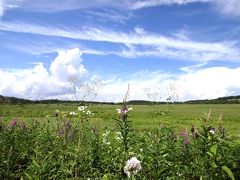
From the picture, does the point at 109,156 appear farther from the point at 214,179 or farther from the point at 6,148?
the point at 214,179

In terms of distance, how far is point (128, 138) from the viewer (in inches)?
306

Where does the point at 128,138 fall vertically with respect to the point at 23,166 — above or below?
above

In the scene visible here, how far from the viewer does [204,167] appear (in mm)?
6809

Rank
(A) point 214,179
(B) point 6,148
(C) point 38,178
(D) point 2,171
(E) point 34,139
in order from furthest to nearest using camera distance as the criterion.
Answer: (E) point 34,139, (B) point 6,148, (D) point 2,171, (A) point 214,179, (C) point 38,178

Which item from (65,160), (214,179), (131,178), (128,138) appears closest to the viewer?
(131,178)

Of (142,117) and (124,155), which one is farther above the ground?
(142,117)

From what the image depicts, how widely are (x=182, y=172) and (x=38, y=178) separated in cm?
317

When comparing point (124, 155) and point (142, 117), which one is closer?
point (124, 155)

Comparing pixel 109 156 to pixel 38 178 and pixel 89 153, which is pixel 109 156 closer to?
pixel 89 153

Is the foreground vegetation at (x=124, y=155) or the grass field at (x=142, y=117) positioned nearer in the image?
the foreground vegetation at (x=124, y=155)

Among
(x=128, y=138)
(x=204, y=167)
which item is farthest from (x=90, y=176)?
(x=204, y=167)

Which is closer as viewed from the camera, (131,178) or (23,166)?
(131,178)

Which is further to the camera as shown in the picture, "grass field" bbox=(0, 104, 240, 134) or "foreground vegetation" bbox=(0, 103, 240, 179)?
"grass field" bbox=(0, 104, 240, 134)

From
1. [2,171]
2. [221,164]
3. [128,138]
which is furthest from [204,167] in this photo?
[2,171]
